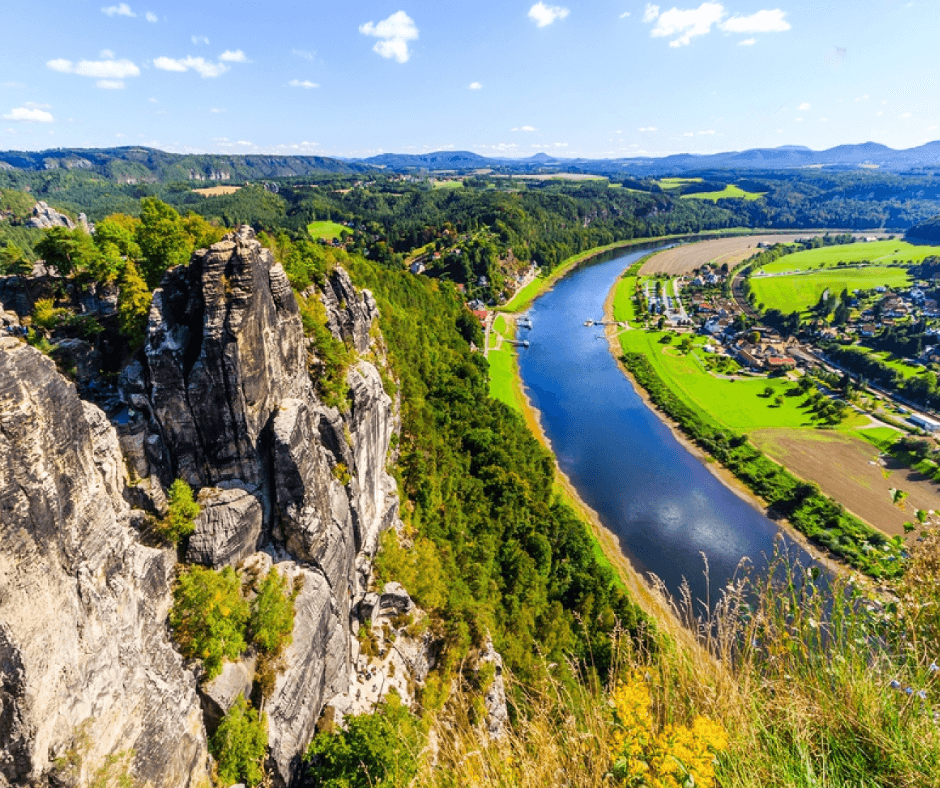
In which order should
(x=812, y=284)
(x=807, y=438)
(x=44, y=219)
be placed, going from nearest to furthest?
(x=807, y=438) → (x=44, y=219) → (x=812, y=284)

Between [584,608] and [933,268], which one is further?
[933,268]

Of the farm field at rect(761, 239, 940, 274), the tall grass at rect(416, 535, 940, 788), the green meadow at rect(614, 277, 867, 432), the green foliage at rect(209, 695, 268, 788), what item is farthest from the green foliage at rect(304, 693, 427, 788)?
the farm field at rect(761, 239, 940, 274)

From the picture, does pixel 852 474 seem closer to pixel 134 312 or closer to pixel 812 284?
pixel 134 312

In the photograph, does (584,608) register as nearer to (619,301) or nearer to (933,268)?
(619,301)

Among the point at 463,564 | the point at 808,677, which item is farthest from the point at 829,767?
the point at 463,564

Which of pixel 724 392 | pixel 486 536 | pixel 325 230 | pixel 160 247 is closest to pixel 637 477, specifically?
pixel 486 536

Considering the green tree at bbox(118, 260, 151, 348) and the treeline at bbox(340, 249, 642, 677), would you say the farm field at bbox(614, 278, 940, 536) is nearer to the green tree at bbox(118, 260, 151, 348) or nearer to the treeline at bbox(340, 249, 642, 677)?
the treeline at bbox(340, 249, 642, 677)
